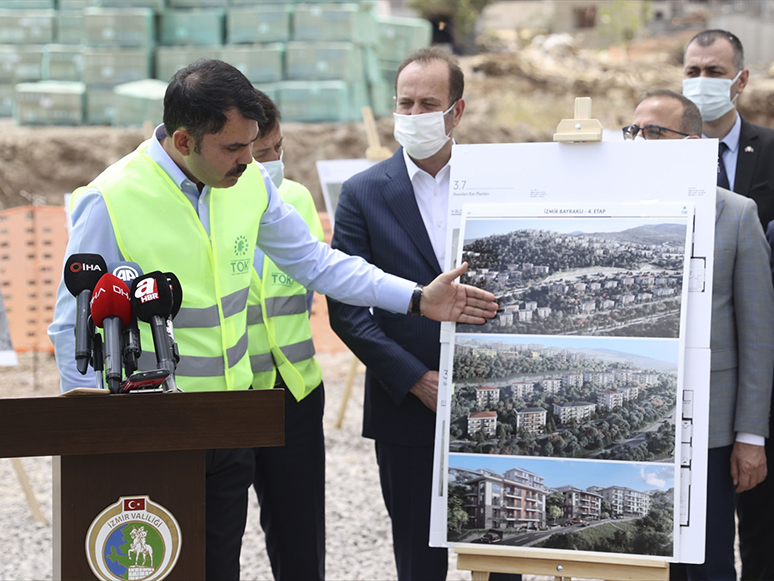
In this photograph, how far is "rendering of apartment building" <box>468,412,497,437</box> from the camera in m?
2.72

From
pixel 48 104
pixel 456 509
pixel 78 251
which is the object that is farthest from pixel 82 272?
pixel 48 104

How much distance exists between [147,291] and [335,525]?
11.6ft

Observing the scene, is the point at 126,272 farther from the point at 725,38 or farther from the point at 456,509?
the point at 725,38

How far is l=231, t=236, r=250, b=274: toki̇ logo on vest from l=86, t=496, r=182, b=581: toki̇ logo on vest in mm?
857

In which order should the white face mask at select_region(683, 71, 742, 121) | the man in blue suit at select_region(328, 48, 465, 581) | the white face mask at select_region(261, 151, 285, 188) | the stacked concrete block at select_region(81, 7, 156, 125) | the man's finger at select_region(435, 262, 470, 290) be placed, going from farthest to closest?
the stacked concrete block at select_region(81, 7, 156, 125) < the white face mask at select_region(683, 71, 742, 121) < the white face mask at select_region(261, 151, 285, 188) < the man in blue suit at select_region(328, 48, 465, 581) < the man's finger at select_region(435, 262, 470, 290)

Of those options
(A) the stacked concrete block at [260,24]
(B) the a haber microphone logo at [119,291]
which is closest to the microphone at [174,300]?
(B) the a haber microphone logo at [119,291]

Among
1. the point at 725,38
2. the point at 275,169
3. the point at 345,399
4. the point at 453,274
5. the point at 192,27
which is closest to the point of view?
the point at 453,274

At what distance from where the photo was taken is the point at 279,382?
11.0 ft

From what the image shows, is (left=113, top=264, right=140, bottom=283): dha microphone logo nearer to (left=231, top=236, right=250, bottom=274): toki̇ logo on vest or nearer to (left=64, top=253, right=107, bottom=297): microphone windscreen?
(left=64, top=253, right=107, bottom=297): microphone windscreen

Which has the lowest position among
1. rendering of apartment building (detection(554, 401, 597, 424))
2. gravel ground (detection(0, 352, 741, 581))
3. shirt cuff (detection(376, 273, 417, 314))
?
gravel ground (detection(0, 352, 741, 581))

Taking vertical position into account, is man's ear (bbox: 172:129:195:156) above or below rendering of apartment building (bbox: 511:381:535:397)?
above

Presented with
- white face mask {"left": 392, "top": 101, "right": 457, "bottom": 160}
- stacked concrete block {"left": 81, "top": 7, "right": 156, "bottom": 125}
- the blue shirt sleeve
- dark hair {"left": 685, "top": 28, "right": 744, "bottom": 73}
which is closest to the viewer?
the blue shirt sleeve

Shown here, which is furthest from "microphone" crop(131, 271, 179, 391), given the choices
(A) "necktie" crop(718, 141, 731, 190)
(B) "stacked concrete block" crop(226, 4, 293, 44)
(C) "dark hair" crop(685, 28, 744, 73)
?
(B) "stacked concrete block" crop(226, 4, 293, 44)

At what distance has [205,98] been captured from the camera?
2.42 metres
